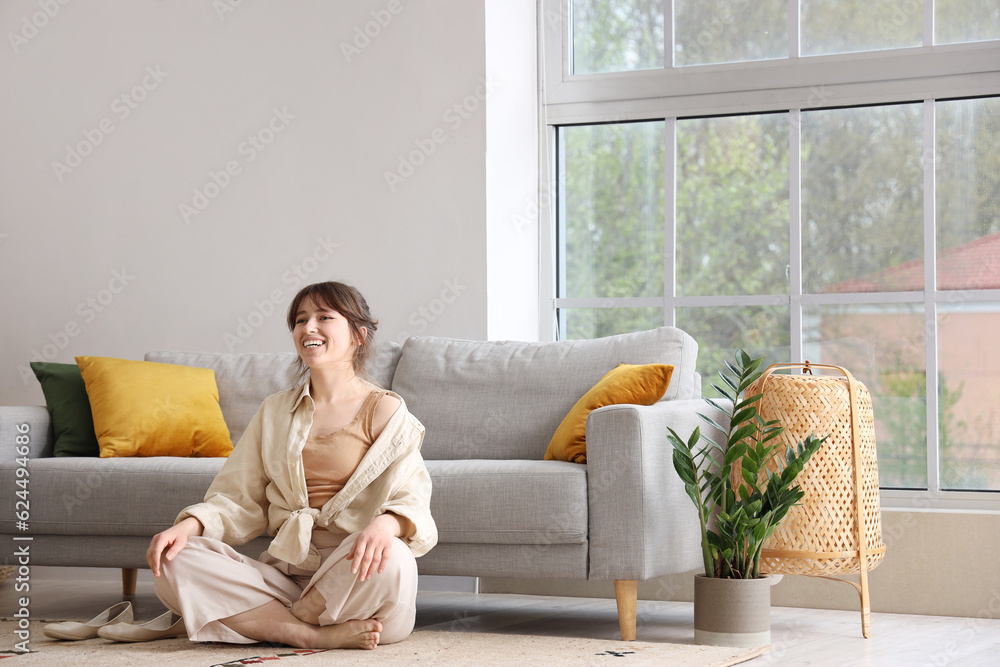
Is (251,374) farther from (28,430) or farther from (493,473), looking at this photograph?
(493,473)

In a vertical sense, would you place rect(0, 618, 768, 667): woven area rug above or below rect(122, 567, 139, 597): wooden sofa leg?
above

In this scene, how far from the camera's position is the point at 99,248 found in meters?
4.14

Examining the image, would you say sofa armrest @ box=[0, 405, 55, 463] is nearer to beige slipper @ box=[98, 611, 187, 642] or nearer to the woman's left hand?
beige slipper @ box=[98, 611, 187, 642]

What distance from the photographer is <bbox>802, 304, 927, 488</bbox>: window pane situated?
135 inches

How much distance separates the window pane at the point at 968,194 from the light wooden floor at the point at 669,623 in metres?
1.11

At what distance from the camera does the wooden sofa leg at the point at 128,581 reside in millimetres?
3373

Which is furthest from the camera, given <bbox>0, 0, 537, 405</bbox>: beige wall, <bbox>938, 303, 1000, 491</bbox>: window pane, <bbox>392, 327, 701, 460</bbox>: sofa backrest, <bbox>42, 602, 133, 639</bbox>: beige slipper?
<bbox>0, 0, 537, 405</bbox>: beige wall

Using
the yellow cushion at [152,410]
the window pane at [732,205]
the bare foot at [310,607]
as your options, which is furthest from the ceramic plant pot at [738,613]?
the yellow cushion at [152,410]

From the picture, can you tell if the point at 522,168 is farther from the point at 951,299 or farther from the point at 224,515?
the point at 224,515

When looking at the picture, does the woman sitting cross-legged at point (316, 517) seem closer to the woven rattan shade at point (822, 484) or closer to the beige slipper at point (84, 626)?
the beige slipper at point (84, 626)

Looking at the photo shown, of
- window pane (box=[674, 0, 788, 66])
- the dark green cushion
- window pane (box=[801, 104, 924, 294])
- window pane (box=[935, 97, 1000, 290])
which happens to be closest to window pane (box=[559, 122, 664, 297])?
window pane (box=[674, 0, 788, 66])

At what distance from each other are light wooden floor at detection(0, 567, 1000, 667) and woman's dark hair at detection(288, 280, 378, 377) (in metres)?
0.82

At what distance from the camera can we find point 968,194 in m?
3.43

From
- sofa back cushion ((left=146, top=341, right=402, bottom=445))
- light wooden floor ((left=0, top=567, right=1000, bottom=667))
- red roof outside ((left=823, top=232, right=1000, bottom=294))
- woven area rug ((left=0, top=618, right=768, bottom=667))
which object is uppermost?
red roof outside ((left=823, top=232, right=1000, bottom=294))
